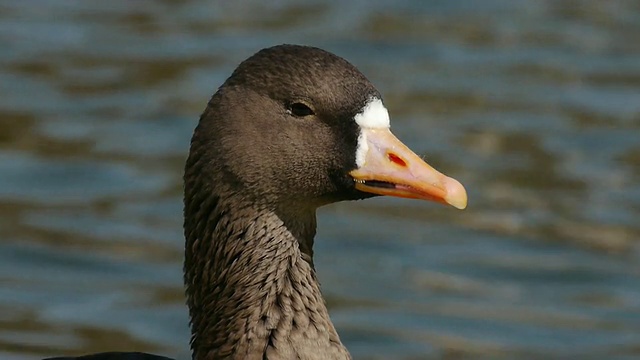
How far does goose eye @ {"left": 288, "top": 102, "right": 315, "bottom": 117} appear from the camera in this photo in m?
8.06

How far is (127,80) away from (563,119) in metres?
4.27

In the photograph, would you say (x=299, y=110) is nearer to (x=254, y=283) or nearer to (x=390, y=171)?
(x=390, y=171)

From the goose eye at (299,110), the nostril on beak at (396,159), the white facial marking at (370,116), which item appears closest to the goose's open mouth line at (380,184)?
the nostril on beak at (396,159)

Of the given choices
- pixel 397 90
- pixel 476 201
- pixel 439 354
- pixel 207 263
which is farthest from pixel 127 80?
pixel 207 263

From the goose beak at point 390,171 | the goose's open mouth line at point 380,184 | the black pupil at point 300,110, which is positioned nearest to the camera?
the goose beak at point 390,171

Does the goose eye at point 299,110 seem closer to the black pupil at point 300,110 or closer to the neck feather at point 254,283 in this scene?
the black pupil at point 300,110

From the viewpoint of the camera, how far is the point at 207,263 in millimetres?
8266

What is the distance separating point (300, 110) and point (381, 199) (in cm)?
643

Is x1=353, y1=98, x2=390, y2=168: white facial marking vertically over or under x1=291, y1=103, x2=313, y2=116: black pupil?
under

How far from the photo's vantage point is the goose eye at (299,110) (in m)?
8.06

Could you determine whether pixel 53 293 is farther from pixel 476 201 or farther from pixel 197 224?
pixel 197 224

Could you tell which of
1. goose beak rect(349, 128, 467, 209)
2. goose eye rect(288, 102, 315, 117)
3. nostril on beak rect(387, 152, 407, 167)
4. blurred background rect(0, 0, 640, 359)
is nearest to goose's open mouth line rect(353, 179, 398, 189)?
goose beak rect(349, 128, 467, 209)

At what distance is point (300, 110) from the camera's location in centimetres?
808

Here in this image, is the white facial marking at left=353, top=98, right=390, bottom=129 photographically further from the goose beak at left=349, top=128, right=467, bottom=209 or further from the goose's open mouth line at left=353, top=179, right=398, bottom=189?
the goose's open mouth line at left=353, top=179, right=398, bottom=189
